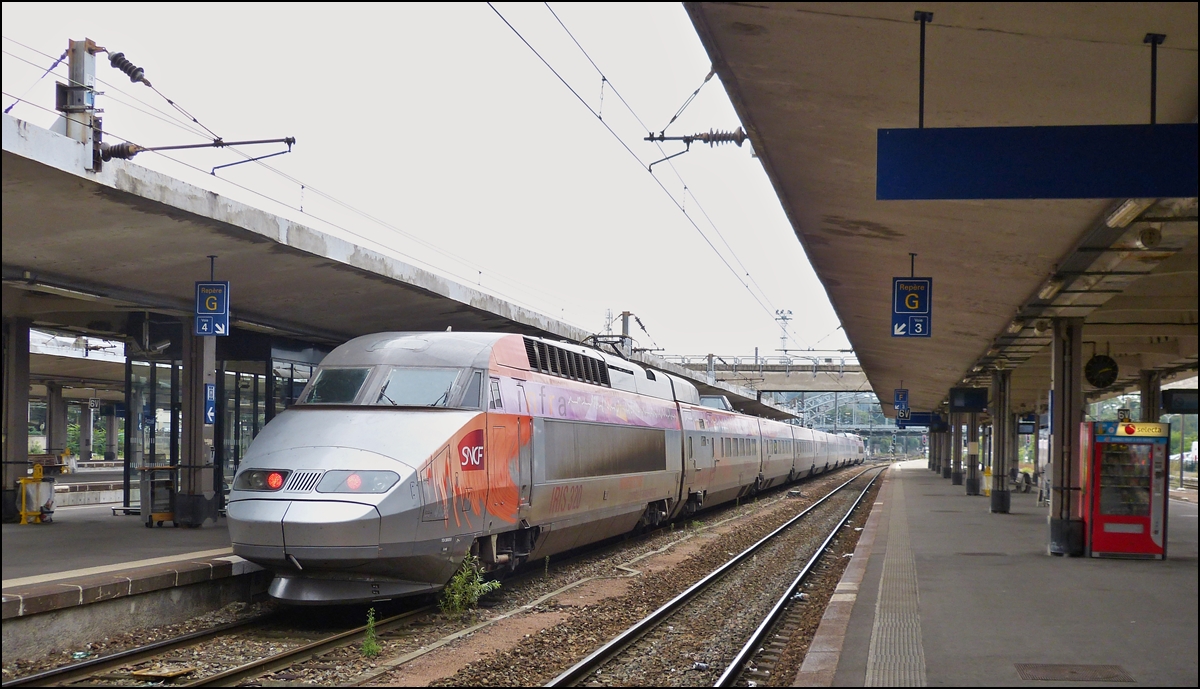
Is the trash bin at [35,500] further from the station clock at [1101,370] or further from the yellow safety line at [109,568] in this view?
the station clock at [1101,370]

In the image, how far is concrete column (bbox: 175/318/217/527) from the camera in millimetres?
16312

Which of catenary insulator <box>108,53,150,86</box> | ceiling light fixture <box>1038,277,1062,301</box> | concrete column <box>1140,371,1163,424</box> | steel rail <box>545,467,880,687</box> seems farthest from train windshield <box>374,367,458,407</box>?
concrete column <box>1140,371,1163,424</box>

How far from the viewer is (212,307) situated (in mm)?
13430

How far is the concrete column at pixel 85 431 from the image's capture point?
59094 millimetres

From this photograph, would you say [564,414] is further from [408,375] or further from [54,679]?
[54,679]

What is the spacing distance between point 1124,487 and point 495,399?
9.08 metres

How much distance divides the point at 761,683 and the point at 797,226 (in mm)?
5163

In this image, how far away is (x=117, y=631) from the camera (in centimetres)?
984

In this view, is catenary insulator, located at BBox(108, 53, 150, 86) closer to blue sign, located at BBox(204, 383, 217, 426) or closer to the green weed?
blue sign, located at BBox(204, 383, 217, 426)

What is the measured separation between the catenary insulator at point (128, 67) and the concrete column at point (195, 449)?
4.22 m

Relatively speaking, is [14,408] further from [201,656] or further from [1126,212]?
[1126,212]

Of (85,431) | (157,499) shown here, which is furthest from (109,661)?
(85,431)

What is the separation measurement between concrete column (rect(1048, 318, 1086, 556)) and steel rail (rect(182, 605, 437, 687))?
10.1 m

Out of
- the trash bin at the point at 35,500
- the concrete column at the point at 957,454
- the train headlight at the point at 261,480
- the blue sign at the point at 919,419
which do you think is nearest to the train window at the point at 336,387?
the train headlight at the point at 261,480
